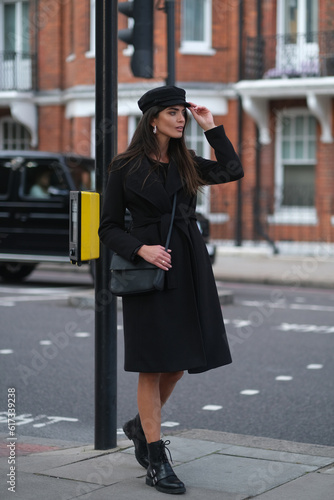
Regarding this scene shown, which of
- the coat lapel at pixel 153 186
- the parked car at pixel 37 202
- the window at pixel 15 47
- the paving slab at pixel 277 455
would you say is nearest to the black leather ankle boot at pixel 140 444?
the paving slab at pixel 277 455

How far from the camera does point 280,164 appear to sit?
21.7 m

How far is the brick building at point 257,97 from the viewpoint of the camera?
20938 mm

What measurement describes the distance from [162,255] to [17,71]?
872 inches

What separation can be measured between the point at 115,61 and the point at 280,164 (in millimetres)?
17067

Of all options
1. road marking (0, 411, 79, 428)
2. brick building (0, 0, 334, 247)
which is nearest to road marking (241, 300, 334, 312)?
road marking (0, 411, 79, 428)

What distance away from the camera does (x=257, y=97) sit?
21.2m

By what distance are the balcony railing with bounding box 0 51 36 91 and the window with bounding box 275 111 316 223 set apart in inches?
292

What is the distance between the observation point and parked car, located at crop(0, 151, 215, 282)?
13.9m

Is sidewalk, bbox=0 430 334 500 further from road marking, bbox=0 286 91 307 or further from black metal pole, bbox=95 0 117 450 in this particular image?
road marking, bbox=0 286 91 307

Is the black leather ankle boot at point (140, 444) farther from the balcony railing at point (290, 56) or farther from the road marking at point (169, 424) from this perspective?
the balcony railing at point (290, 56)

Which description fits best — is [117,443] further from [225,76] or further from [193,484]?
[225,76]

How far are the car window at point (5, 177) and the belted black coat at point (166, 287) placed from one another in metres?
10.1

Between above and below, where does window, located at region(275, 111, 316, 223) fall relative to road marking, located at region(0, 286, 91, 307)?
above

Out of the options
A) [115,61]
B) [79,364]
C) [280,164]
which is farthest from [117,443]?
[280,164]
